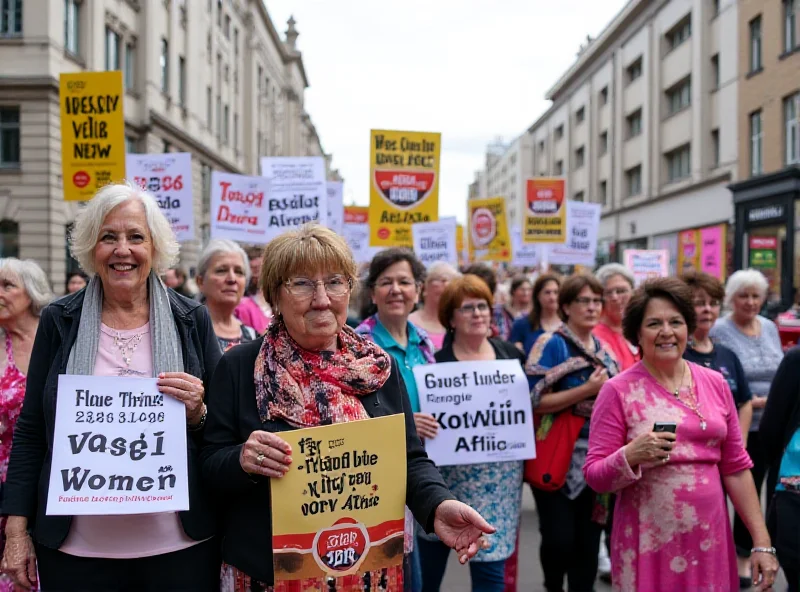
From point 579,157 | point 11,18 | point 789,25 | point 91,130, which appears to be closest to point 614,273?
point 91,130

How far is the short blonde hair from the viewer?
7.90ft

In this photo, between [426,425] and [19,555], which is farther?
[426,425]

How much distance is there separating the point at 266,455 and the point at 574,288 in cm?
305

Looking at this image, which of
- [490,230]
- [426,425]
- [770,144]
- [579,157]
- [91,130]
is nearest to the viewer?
[426,425]

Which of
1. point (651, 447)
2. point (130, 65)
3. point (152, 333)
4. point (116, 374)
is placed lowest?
point (651, 447)

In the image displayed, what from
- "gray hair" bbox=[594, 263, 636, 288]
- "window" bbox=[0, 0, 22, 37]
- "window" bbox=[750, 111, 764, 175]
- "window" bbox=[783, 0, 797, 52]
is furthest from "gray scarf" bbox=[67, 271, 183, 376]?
"window" bbox=[750, 111, 764, 175]

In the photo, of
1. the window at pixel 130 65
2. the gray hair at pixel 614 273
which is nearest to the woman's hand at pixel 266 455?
the gray hair at pixel 614 273

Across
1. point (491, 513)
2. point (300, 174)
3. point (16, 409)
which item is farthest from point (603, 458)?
point (300, 174)

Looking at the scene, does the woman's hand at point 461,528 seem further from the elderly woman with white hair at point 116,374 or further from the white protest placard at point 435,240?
the white protest placard at point 435,240

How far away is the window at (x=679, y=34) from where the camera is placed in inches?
1187

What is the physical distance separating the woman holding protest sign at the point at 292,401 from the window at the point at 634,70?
36310 mm

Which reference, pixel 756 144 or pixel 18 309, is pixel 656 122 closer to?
pixel 756 144

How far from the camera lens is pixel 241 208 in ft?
31.5

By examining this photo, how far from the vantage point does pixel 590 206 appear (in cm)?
1386
